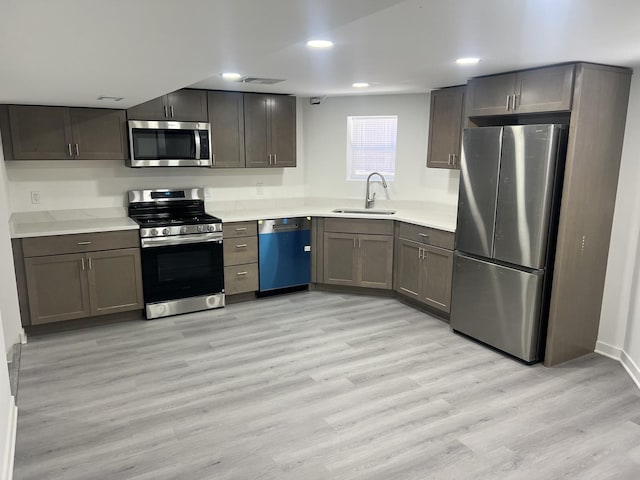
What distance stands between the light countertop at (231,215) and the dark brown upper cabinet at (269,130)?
1.72ft

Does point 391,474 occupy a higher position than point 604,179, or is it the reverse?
point 604,179

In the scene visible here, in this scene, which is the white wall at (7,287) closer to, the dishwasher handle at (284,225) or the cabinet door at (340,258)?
the dishwasher handle at (284,225)

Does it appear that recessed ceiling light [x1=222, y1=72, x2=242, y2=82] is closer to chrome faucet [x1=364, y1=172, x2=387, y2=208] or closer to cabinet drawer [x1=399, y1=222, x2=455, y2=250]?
chrome faucet [x1=364, y1=172, x2=387, y2=208]

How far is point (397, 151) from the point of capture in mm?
5207

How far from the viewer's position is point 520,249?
3354mm

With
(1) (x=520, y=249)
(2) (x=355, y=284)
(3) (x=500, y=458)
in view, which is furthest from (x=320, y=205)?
(3) (x=500, y=458)

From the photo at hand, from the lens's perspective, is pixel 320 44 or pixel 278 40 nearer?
pixel 278 40

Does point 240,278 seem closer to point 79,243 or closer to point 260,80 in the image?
point 79,243

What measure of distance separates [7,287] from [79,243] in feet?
1.95

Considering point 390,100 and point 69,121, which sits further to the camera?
point 390,100

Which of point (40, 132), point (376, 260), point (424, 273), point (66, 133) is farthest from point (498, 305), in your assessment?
point (40, 132)

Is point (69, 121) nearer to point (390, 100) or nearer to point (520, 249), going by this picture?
point (390, 100)

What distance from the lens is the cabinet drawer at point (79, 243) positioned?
3.71 metres

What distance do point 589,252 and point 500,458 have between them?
70.0 inches
